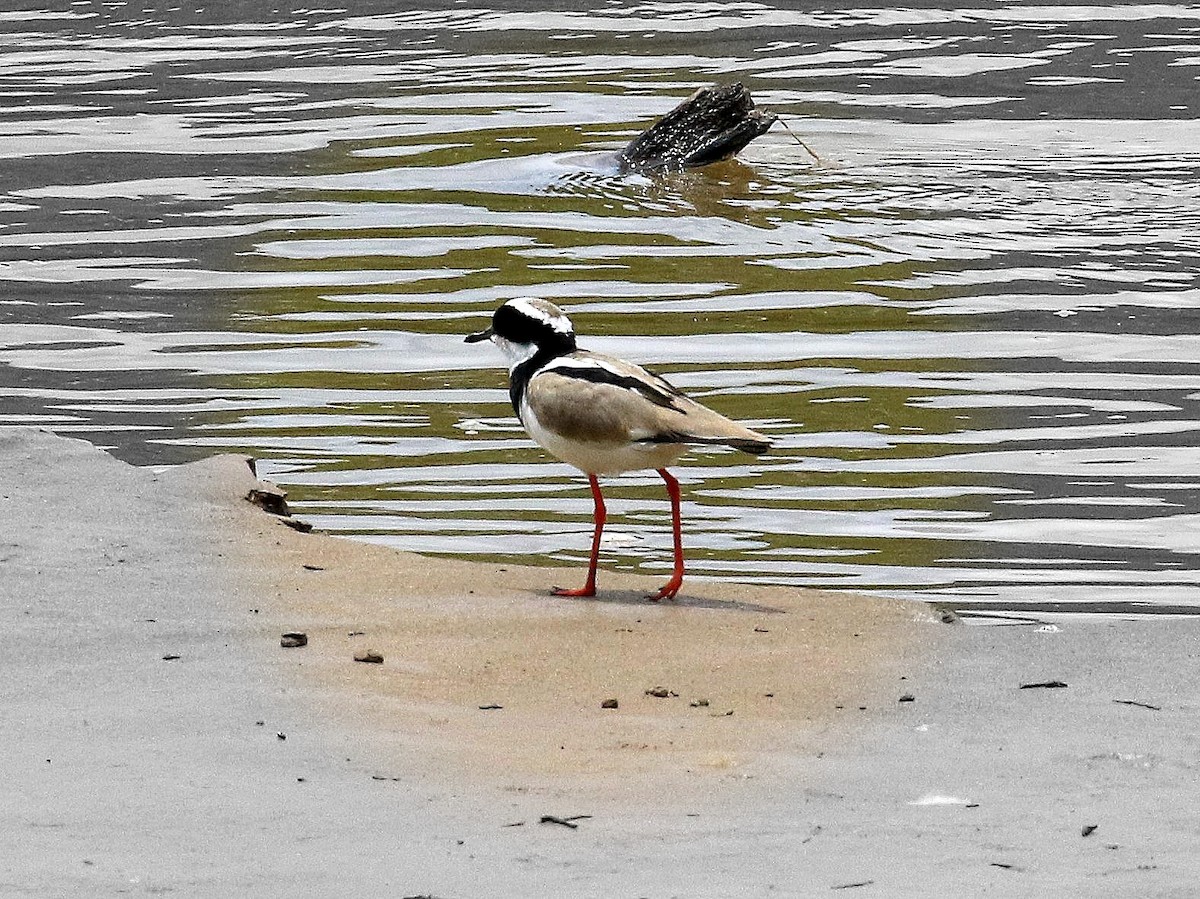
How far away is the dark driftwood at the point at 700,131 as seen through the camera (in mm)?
17453

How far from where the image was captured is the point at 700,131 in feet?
57.7

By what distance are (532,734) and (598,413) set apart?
1.70 metres

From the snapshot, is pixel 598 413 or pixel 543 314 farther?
pixel 543 314

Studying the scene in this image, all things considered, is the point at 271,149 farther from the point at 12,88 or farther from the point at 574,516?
the point at 574,516

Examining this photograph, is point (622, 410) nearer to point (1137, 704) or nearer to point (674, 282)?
point (1137, 704)

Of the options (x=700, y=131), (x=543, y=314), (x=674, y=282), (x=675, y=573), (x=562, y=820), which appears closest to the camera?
(x=562, y=820)

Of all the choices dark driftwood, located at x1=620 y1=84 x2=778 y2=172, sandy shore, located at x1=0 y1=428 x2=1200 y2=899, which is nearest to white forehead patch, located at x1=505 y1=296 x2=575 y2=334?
sandy shore, located at x1=0 y1=428 x2=1200 y2=899

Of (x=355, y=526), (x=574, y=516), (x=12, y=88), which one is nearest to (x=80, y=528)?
(x=355, y=526)

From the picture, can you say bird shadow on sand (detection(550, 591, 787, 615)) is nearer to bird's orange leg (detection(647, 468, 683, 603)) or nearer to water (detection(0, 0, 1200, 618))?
bird's orange leg (detection(647, 468, 683, 603))

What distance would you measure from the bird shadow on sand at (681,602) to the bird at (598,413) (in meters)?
0.03

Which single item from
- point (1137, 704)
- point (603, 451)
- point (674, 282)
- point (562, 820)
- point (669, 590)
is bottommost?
point (674, 282)

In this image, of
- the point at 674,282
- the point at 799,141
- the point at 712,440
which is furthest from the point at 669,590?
the point at 799,141

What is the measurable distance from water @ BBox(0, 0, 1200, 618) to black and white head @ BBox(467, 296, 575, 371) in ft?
3.48

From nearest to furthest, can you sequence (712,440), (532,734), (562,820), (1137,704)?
(562,820), (532,734), (1137,704), (712,440)
